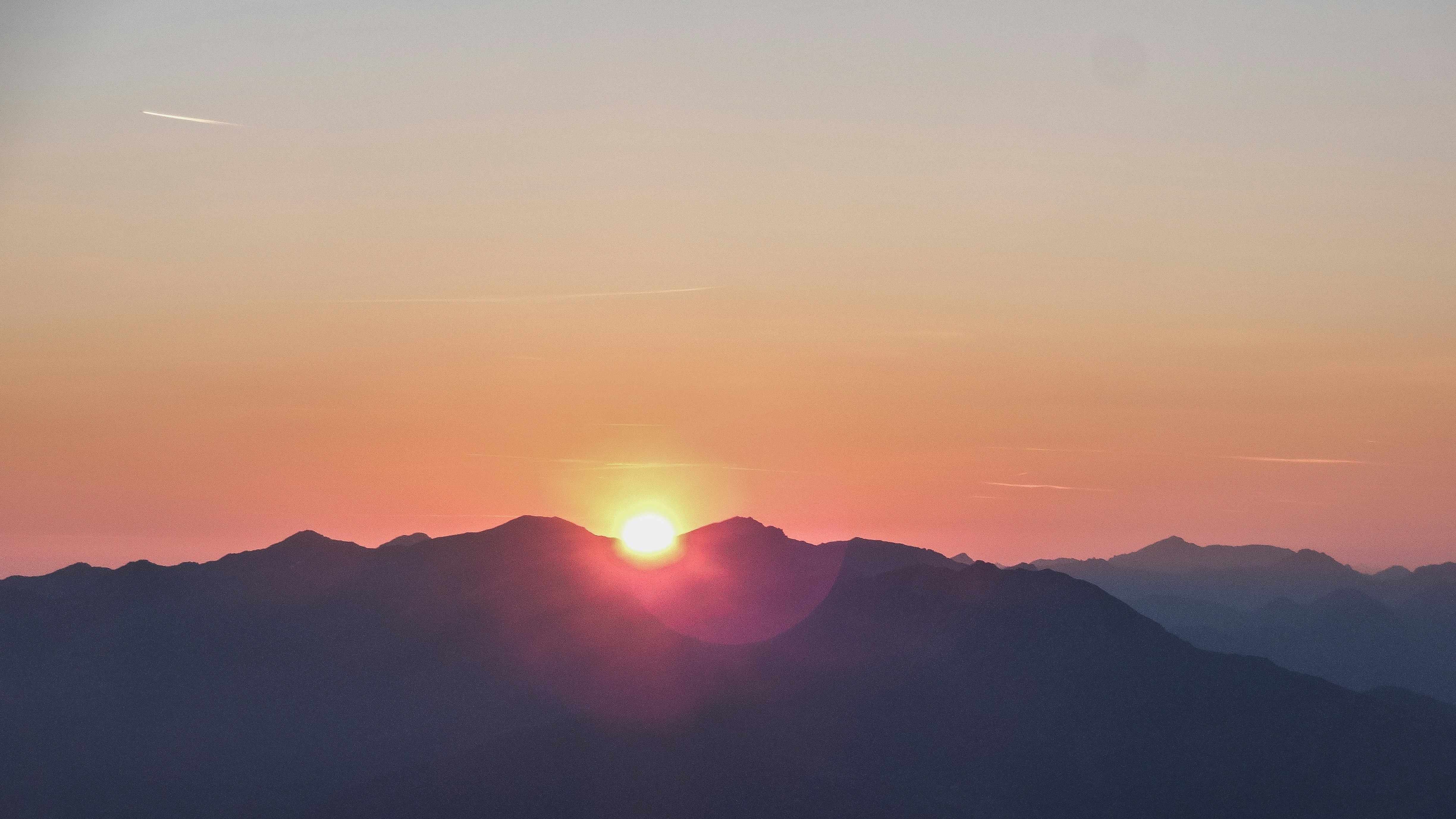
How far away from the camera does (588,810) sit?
19275cm

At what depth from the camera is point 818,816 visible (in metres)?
197

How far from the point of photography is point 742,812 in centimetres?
19725

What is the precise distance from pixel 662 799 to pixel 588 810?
11.4 m

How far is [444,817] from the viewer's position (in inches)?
7830

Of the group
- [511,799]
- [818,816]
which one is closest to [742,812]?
[818,816]

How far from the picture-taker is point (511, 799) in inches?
7810

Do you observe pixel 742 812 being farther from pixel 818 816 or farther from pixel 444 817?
pixel 444 817

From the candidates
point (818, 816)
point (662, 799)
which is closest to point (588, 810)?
point (662, 799)

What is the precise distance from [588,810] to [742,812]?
22135 millimetres

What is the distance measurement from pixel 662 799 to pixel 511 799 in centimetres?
2186

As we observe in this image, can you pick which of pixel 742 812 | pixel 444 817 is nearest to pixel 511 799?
pixel 444 817

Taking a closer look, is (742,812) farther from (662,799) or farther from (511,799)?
(511,799)

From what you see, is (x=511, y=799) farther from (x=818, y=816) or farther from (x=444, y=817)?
(x=818, y=816)

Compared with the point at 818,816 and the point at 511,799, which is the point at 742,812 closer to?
the point at 818,816
